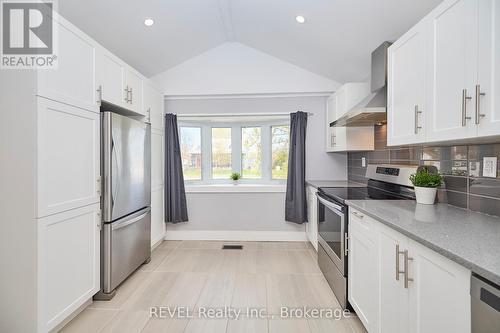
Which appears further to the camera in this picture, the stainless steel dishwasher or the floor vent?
the floor vent

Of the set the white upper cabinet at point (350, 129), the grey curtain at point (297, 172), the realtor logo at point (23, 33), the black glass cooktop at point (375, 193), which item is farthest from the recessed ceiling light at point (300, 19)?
the realtor logo at point (23, 33)

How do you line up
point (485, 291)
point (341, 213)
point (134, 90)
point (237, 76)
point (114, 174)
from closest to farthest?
point (485, 291) → point (341, 213) → point (114, 174) → point (134, 90) → point (237, 76)

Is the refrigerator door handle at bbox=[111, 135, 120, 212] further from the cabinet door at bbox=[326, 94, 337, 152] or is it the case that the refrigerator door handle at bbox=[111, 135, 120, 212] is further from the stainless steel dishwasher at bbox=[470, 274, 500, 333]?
the cabinet door at bbox=[326, 94, 337, 152]

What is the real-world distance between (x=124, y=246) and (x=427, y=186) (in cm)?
271

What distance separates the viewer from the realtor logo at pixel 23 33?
62.9 inches

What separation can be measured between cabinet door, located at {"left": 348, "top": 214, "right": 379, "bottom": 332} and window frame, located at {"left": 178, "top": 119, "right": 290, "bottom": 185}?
2.41 m

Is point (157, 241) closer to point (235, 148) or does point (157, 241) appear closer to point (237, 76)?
point (235, 148)

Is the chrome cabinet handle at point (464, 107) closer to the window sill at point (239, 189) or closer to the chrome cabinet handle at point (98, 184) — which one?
the chrome cabinet handle at point (98, 184)

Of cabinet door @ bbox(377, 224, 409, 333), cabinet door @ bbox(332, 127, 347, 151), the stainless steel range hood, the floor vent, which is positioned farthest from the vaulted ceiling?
the floor vent

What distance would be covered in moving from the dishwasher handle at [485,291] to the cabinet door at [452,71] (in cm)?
74

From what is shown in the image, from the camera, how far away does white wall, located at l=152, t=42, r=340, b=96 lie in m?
3.82

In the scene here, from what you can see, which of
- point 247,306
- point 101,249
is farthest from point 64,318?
point 247,306

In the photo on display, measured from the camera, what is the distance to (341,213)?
7.03 feet

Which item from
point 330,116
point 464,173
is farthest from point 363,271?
point 330,116
